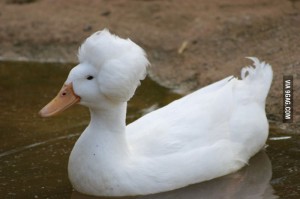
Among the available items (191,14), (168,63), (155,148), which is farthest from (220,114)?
(191,14)

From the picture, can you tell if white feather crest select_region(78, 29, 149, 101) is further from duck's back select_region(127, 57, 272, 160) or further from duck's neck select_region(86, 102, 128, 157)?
duck's back select_region(127, 57, 272, 160)

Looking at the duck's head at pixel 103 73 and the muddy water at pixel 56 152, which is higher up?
the duck's head at pixel 103 73

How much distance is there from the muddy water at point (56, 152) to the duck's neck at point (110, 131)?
46 cm

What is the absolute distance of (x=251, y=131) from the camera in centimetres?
707

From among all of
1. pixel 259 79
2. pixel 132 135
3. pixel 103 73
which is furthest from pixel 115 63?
pixel 259 79

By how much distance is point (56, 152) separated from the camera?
7.41 m

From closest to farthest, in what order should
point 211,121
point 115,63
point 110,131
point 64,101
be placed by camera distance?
point 115,63
point 64,101
point 110,131
point 211,121

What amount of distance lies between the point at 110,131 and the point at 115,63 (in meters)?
0.64

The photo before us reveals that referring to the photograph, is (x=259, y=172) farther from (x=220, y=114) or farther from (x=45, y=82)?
(x=45, y=82)

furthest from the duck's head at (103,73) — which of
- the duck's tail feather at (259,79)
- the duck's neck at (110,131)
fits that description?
the duck's tail feather at (259,79)

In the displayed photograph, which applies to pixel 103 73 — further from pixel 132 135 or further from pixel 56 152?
pixel 56 152

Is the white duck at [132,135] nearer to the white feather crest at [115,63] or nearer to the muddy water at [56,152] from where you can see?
the white feather crest at [115,63]

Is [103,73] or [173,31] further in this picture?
[173,31]

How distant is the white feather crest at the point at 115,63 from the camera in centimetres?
607
